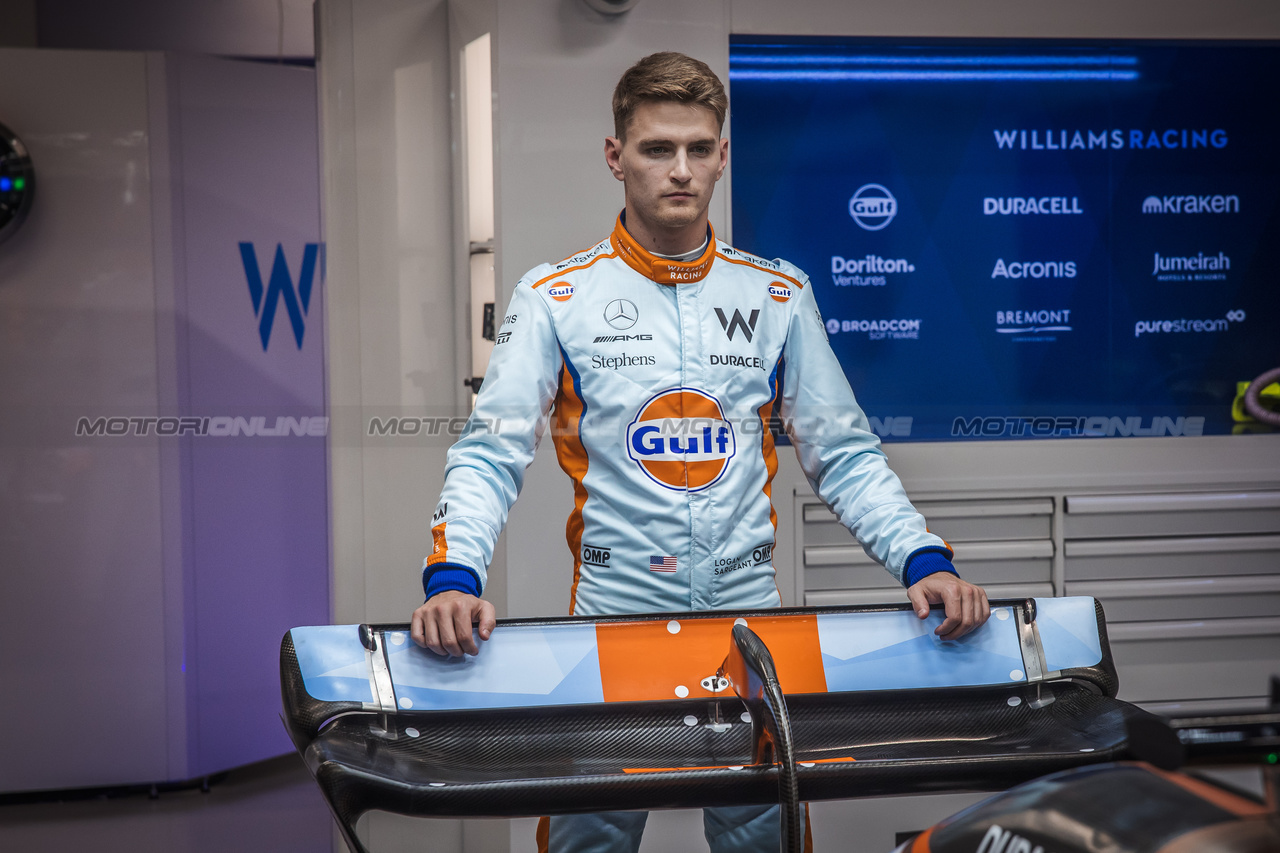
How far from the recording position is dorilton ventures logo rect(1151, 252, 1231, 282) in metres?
2.81

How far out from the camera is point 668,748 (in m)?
1.19

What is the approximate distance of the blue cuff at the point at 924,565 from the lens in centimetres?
137

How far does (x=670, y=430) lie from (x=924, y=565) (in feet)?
1.38

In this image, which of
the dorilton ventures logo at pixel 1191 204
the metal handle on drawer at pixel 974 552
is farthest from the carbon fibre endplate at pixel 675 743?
the dorilton ventures logo at pixel 1191 204

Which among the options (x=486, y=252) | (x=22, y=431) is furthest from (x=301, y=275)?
(x=486, y=252)

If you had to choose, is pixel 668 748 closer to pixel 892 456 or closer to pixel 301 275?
pixel 892 456

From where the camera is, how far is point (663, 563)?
1531mm

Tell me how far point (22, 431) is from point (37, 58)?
1.12 metres

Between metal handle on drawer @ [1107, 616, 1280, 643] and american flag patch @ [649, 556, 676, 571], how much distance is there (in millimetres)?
1638

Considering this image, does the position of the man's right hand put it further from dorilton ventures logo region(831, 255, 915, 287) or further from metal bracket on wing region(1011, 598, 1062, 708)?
dorilton ventures logo region(831, 255, 915, 287)

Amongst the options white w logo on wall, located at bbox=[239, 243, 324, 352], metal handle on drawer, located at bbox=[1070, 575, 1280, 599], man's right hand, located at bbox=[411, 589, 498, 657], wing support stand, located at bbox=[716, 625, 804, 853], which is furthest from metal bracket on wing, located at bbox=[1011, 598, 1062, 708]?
white w logo on wall, located at bbox=[239, 243, 324, 352]

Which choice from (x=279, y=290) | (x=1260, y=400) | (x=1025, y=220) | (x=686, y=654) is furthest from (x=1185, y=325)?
(x=279, y=290)

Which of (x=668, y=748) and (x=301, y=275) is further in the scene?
(x=301, y=275)

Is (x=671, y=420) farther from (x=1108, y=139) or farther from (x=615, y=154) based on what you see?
(x=1108, y=139)
